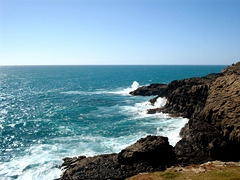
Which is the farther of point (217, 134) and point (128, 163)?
point (217, 134)

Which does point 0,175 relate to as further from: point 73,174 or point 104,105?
point 104,105

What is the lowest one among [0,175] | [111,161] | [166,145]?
[0,175]

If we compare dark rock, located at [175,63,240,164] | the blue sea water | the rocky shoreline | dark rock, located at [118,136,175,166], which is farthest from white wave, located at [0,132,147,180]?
dark rock, located at [175,63,240,164]

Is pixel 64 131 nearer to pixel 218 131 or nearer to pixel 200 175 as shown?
pixel 218 131

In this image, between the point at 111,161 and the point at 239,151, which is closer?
the point at 239,151

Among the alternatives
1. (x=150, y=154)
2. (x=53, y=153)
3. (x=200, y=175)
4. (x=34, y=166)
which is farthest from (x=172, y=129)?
(x=34, y=166)

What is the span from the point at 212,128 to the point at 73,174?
2194 centimetres

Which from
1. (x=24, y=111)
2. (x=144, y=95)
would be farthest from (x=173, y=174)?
(x=144, y=95)

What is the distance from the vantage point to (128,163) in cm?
2744

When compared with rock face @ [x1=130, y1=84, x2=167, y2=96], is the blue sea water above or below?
below

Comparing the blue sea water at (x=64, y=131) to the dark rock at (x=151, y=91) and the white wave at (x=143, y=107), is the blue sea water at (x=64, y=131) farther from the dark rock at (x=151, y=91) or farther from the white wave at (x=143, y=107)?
the dark rock at (x=151, y=91)

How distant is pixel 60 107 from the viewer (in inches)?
2763

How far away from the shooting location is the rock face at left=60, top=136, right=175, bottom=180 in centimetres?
2606

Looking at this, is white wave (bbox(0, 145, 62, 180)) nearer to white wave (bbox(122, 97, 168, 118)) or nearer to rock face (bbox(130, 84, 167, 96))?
white wave (bbox(122, 97, 168, 118))
